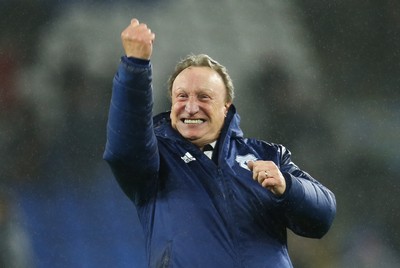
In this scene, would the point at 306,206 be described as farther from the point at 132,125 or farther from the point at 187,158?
the point at 132,125

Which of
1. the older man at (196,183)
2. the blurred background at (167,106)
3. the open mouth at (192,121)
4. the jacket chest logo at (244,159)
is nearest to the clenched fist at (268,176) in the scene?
the older man at (196,183)

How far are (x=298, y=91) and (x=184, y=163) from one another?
1717 millimetres

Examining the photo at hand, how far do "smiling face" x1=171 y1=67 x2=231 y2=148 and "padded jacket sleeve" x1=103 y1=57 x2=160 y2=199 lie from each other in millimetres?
182

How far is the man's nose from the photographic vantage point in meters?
1.87

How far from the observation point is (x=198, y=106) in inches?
74.5

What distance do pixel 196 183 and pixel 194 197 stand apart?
4 centimetres

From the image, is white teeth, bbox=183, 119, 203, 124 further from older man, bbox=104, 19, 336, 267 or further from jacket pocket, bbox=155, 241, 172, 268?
jacket pocket, bbox=155, 241, 172, 268

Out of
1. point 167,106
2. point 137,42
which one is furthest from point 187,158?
point 167,106

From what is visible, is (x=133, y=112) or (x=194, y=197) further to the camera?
(x=194, y=197)

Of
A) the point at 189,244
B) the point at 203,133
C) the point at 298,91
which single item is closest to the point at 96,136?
the point at 298,91

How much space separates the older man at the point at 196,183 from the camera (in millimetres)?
1609

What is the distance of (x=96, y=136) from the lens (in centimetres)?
321

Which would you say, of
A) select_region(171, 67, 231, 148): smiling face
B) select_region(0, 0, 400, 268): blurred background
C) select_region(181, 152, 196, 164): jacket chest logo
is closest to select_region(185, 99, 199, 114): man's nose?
select_region(171, 67, 231, 148): smiling face

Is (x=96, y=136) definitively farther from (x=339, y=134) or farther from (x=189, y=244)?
(x=189, y=244)
